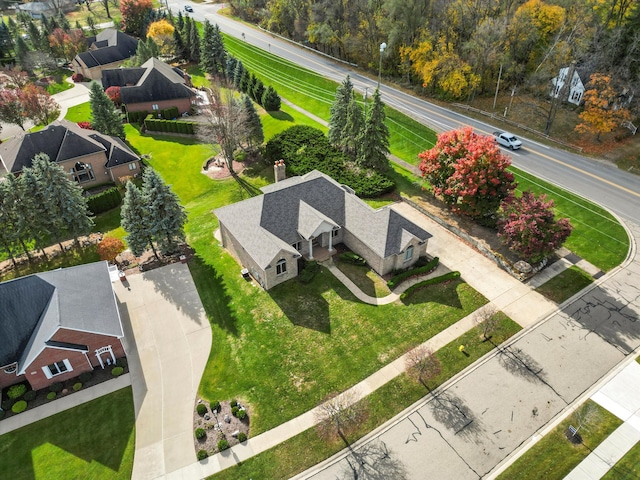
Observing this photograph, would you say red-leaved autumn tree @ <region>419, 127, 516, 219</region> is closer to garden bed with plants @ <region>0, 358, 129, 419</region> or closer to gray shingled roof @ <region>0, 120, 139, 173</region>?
garden bed with plants @ <region>0, 358, 129, 419</region>

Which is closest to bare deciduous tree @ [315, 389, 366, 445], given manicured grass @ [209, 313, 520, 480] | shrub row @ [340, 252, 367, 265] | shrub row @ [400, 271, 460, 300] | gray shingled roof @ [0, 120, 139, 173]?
manicured grass @ [209, 313, 520, 480]

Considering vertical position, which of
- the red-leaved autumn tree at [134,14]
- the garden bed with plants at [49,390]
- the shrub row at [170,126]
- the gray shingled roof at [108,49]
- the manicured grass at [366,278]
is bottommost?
the garden bed with plants at [49,390]

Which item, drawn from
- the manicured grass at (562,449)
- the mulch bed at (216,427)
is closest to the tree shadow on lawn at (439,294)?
the manicured grass at (562,449)

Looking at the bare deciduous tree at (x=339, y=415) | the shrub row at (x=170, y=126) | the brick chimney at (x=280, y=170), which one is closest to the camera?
the bare deciduous tree at (x=339, y=415)

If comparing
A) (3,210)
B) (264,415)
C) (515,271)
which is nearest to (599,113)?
(515,271)

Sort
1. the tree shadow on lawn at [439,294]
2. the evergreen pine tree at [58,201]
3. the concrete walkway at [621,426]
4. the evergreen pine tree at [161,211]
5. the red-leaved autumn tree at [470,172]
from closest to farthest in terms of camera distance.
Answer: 1. the concrete walkway at [621,426]
2. the tree shadow on lawn at [439,294]
3. the evergreen pine tree at [161,211]
4. the evergreen pine tree at [58,201]
5. the red-leaved autumn tree at [470,172]

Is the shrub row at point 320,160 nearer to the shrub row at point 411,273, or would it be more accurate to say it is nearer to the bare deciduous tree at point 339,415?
the shrub row at point 411,273

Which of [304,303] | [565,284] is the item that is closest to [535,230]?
[565,284]
